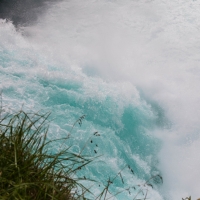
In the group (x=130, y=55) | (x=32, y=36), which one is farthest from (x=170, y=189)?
(x=32, y=36)

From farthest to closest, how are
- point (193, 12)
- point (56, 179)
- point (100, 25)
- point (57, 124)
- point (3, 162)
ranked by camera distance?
point (193, 12), point (100, 25), point (57, 124), point (56, 179), point (3, 162)

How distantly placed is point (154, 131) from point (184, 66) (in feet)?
12.1

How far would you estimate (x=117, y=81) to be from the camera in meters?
8.86

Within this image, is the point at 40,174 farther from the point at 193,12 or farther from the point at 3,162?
the point at 193,12

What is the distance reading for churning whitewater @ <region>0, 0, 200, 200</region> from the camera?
668 centimetres


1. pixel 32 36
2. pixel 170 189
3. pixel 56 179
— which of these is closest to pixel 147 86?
pixel 170 189

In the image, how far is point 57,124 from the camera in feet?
21.1

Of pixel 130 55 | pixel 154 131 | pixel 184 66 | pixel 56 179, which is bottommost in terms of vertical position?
pixel 56 179

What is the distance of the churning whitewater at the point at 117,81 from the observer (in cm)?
668

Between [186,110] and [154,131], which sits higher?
[186,110]

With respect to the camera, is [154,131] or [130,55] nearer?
[154,131]

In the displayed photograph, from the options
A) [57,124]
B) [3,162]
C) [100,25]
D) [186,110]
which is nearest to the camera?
[3,162]

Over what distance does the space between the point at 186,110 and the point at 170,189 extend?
2926 millimetres

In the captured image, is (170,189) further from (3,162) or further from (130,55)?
(3,162)
